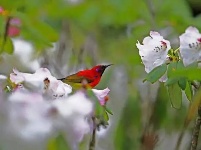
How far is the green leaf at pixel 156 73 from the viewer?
858 mm

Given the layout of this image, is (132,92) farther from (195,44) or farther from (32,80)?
(32,80)

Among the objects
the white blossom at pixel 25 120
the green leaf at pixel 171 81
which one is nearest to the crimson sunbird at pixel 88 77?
the green leaf at pixel 171 81

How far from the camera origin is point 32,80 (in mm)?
768

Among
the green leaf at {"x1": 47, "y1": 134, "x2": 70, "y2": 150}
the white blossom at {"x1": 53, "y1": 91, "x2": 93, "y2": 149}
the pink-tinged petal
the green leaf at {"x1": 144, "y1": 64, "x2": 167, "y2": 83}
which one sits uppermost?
the green leaf at {"x1": 144, "y1": 64, "x2": 167, "y2": 83}

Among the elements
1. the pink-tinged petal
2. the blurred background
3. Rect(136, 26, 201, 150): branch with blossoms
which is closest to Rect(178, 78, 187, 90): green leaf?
Rect(136, 26, 201, 150): branch with blossoms

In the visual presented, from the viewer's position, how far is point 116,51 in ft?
7.58

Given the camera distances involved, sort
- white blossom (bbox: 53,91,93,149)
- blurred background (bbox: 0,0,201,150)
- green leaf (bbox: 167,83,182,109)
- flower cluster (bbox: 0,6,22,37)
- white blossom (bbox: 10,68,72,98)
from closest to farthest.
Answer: white blossom (bbox: 53,91,93,149), white blossom (bbox: 10,68,72,98), green leaf (bbox: 167,83,182,109), flower cluster (bbox: 0,6,22,37), blurred background (bbox: 0,0,201,150)

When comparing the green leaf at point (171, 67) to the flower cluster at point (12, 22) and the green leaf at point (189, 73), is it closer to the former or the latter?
the green leaf at point (189, 73)

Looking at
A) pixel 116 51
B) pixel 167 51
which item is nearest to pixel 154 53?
pixel 167 51

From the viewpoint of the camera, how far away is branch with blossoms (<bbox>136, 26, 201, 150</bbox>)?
0.85 metres

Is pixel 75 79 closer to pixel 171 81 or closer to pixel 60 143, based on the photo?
pixel 171 81

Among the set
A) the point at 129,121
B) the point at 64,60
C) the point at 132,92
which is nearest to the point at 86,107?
the point at 129,121

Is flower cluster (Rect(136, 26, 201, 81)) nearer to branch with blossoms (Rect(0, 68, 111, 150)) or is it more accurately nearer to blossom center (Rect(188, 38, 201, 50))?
blossom center (Rect(188, 38, 201, 50))

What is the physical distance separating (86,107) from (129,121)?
0.90 m
